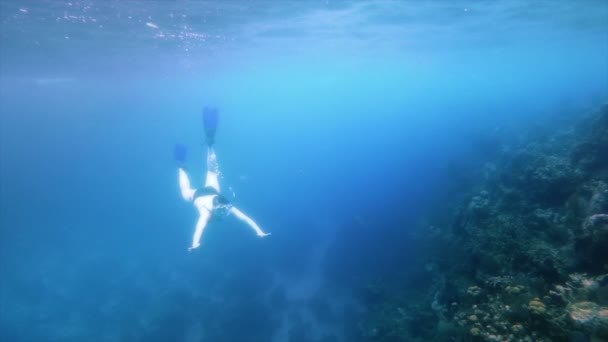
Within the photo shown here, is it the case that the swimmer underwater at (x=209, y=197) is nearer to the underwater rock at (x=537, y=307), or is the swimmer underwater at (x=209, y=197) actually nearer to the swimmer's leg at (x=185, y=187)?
the swimmer's leg at (x=185, y=187)

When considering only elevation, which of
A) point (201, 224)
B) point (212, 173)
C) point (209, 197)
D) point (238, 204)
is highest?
point (209, 197)

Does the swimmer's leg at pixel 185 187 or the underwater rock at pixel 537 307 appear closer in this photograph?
the underwater rock at pixel 537 307

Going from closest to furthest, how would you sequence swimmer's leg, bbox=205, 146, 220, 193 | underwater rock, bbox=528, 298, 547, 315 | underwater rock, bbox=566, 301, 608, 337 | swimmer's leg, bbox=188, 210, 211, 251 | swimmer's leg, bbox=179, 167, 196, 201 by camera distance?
underwater rock, bbox=566, 301, 608, 337 → underwater rock, bbox=528, 298, 547, 315 → swimmer's leg, bbox=188, 210, 211, 251 → swimmer's leg, bbox=179, 167, 196, 201 → swimmer's leg, bbox=205, 146, 220, 193

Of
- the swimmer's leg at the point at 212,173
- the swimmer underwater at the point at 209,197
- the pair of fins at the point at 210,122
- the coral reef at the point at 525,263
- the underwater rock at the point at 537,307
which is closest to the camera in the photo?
the underwater rock at the point at 537,307

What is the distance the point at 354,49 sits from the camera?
2802 centimetres

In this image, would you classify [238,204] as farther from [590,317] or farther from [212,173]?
[590,317]

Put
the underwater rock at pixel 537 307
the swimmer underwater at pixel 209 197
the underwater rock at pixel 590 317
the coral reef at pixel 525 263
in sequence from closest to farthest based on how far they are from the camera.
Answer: the underwater rock at pixel 590 317
the underwater rock at pixel 537 307
the coral reef at pixel 525 263
the swimmer underwater at pixel 209 197

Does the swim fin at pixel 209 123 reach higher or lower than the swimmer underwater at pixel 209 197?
higher

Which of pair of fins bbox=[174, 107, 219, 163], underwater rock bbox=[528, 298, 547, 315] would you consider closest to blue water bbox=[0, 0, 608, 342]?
pair of fins bbox=[174, 107, 219, 163]

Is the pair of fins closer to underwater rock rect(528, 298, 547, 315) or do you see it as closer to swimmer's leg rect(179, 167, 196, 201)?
swimmer's leg rect(179, 167, 196, 201)

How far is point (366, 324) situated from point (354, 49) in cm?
2329

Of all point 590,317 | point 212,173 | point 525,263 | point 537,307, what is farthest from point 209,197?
point 525,263

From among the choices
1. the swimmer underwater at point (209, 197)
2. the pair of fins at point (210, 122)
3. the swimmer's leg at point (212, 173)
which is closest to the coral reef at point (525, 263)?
the swimmer underwater at point (209, 197)

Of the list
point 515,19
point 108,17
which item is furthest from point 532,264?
point 515,19
